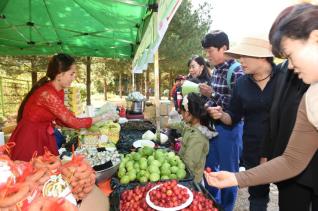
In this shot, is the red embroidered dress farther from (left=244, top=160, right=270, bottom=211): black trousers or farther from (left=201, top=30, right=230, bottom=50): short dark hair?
(left=244, top=160, right=270, bottom=211): black trousers

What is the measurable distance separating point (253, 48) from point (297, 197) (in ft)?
4.35

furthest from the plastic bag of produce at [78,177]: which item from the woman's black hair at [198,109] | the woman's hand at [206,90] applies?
the woman's hand at [206,90]

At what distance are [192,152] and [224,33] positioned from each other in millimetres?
1603

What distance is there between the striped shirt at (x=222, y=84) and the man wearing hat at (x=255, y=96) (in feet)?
2.17

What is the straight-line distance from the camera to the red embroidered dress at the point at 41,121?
10.5 feet

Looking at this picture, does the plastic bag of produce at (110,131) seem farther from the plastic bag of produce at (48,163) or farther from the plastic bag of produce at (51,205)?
the plastic bag of produce at (51,205)

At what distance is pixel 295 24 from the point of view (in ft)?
4.63

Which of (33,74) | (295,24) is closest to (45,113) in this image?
(295,24)

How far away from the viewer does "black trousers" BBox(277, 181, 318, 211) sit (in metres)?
2.08

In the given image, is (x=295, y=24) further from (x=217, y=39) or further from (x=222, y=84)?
(x=222, y=84)

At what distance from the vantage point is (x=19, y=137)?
341 centimetres

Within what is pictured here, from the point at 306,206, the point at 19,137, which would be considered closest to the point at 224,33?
the point at 306,206

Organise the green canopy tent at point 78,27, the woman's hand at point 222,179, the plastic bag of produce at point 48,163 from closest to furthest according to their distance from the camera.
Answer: the plastic bag of produce at point 48,163 → the woman's hand at point 222,179 → the green canopy tent at point 78,27

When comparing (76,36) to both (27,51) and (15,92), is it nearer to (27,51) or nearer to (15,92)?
(27,51)
